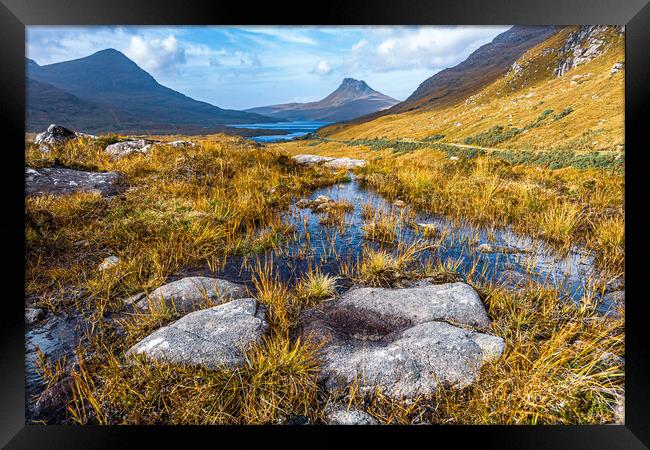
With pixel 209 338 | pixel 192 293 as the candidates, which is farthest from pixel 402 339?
pixel 192 293

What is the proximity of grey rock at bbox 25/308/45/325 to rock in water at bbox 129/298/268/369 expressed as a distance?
4.15 feet

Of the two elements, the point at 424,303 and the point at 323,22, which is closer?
the point at 323,22

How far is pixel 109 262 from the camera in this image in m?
3.35

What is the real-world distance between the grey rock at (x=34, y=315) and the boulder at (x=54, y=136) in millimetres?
7246

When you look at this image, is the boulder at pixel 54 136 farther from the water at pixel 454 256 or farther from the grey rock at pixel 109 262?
the water at pixel 454 256

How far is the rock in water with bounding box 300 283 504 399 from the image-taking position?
77.3 inches

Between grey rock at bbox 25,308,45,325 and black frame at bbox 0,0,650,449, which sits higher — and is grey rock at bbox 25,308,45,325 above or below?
below

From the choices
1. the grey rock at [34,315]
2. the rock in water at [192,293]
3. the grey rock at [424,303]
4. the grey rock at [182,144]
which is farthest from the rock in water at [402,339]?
the grey rock at [182,144]

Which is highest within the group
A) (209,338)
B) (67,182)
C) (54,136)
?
(54,136)

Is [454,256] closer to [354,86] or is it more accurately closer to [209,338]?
[209,338]

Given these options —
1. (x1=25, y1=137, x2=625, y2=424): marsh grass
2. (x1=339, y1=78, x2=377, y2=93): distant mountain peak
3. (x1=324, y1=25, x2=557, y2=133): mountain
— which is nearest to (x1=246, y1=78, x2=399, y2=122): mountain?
(x1=339, y1=78, x2=377, y2=93): distant mountain peak

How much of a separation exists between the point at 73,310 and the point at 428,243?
13.6 ft

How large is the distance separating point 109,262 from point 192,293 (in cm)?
128

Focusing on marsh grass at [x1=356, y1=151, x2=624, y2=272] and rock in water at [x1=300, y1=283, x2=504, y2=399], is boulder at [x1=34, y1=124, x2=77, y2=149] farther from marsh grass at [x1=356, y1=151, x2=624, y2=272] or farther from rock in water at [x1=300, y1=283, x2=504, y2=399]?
rock in water at [x1=300, y1=283, x2=504, y2=399]
